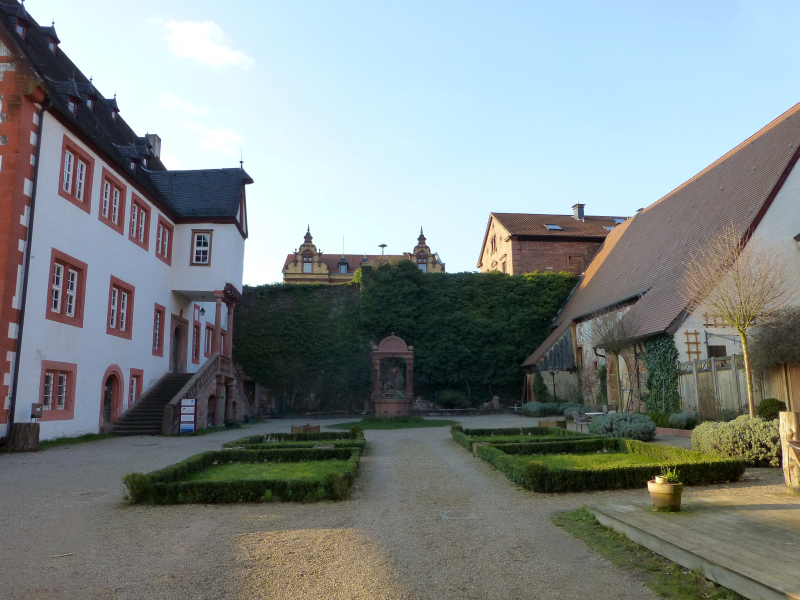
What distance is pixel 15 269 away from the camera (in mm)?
15148

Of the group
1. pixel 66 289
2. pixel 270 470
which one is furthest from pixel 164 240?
pixel 270 470

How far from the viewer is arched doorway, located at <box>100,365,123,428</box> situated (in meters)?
20.4

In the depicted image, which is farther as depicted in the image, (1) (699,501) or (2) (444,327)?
(2) (444,327)

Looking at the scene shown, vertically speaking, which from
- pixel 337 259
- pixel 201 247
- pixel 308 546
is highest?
pixel 337 259

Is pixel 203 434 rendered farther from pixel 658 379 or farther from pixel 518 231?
pixel 518 231

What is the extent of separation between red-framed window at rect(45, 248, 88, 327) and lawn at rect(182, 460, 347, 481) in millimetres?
8365

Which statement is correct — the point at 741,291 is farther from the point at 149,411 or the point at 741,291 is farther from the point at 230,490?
the point at 149,411

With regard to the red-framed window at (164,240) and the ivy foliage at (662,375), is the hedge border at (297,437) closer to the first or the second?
the red-framed window at (164,240)

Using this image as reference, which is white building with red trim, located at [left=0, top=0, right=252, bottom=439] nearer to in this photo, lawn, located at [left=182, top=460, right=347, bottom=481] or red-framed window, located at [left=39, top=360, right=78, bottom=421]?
red-framed window, located at [left=39, top=360, right=78, bottom=421]

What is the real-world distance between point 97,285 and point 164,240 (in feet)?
21.3

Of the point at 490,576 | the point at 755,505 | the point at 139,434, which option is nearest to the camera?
the point at 490,576

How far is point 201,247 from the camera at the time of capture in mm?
26438

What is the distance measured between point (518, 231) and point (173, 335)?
24.4 meters

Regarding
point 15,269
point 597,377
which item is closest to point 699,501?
point 15,269
